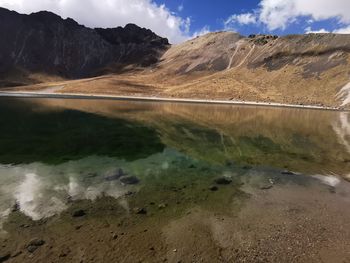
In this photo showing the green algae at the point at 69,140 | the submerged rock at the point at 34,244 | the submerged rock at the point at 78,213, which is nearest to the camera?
the submerged rock at the point at 34,244

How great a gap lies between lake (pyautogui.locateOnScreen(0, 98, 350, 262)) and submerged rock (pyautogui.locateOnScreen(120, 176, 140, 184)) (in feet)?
0.23

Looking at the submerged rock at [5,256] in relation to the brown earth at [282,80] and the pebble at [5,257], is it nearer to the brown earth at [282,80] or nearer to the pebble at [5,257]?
the pebble at [5,257]

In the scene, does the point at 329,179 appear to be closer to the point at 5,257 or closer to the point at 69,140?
the point at 5,257

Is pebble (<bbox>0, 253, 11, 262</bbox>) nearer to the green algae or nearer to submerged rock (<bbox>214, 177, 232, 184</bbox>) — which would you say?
submerged rock (<bbox>214, 177, 232, 184</bbox>)

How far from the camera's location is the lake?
1422cm

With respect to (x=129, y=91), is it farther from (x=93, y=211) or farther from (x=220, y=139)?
(x=93, y=211)

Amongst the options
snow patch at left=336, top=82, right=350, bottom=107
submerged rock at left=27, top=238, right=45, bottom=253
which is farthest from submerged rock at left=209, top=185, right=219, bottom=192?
snow patch at left=336, top=82, right=350, bottom=107

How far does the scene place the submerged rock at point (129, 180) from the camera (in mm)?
23242

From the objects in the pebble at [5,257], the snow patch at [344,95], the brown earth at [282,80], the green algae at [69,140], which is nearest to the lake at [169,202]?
the pebble at [5,257]

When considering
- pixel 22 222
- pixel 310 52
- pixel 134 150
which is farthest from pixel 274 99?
pixel 22 222

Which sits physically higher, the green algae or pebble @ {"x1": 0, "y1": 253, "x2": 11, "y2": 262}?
pebble @ {"x1": 0, "y1": 253, "x2": 11, "y2": 262}

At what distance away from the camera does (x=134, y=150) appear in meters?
34.7

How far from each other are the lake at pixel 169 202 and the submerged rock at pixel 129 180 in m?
0.07

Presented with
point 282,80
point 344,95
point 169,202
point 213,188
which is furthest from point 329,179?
point 282,80
